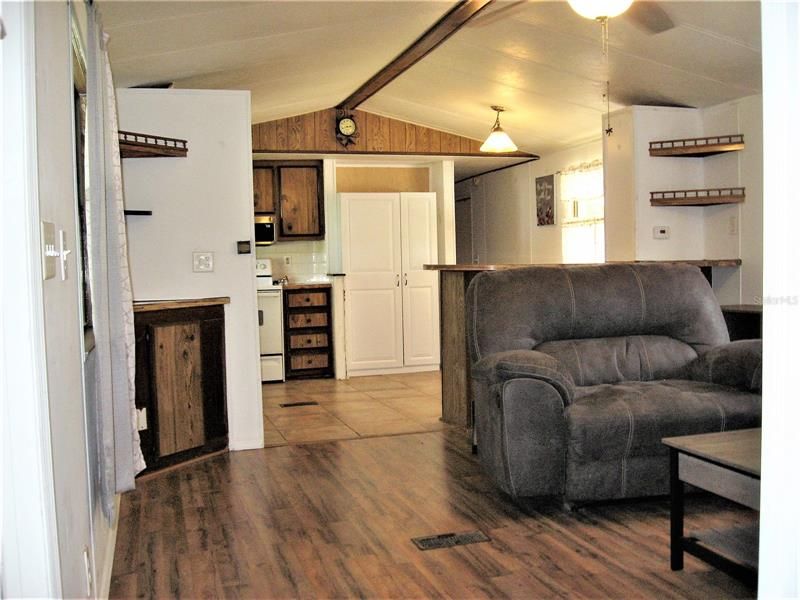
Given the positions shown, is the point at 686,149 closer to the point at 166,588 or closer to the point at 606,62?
the point at 606,62

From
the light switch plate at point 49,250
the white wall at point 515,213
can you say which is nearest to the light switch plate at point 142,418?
the light switch plate at point 49,250

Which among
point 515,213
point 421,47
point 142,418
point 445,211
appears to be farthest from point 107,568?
point 515,213

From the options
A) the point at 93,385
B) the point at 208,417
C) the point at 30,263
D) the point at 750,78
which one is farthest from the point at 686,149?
the point at 30,263

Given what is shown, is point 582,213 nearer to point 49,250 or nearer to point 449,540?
point 449,540

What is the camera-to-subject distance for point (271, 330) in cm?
739

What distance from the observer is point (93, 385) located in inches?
107

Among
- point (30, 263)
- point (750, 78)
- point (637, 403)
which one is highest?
point (750, 78)

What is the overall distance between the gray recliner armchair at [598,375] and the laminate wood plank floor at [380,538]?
213 mm

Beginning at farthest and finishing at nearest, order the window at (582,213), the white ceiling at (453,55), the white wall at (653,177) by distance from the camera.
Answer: the window at (582,213)
the white wall at (653,177)
the white ceiling at (453,55)

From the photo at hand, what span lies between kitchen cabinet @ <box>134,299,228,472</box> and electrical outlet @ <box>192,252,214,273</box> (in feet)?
0.77

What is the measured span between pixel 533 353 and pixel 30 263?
238 cm

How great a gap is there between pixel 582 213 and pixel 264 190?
324 cm

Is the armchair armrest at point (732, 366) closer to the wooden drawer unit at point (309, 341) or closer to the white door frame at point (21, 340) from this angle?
the white door frame at point (21, 340)

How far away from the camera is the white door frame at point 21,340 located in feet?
4.44
